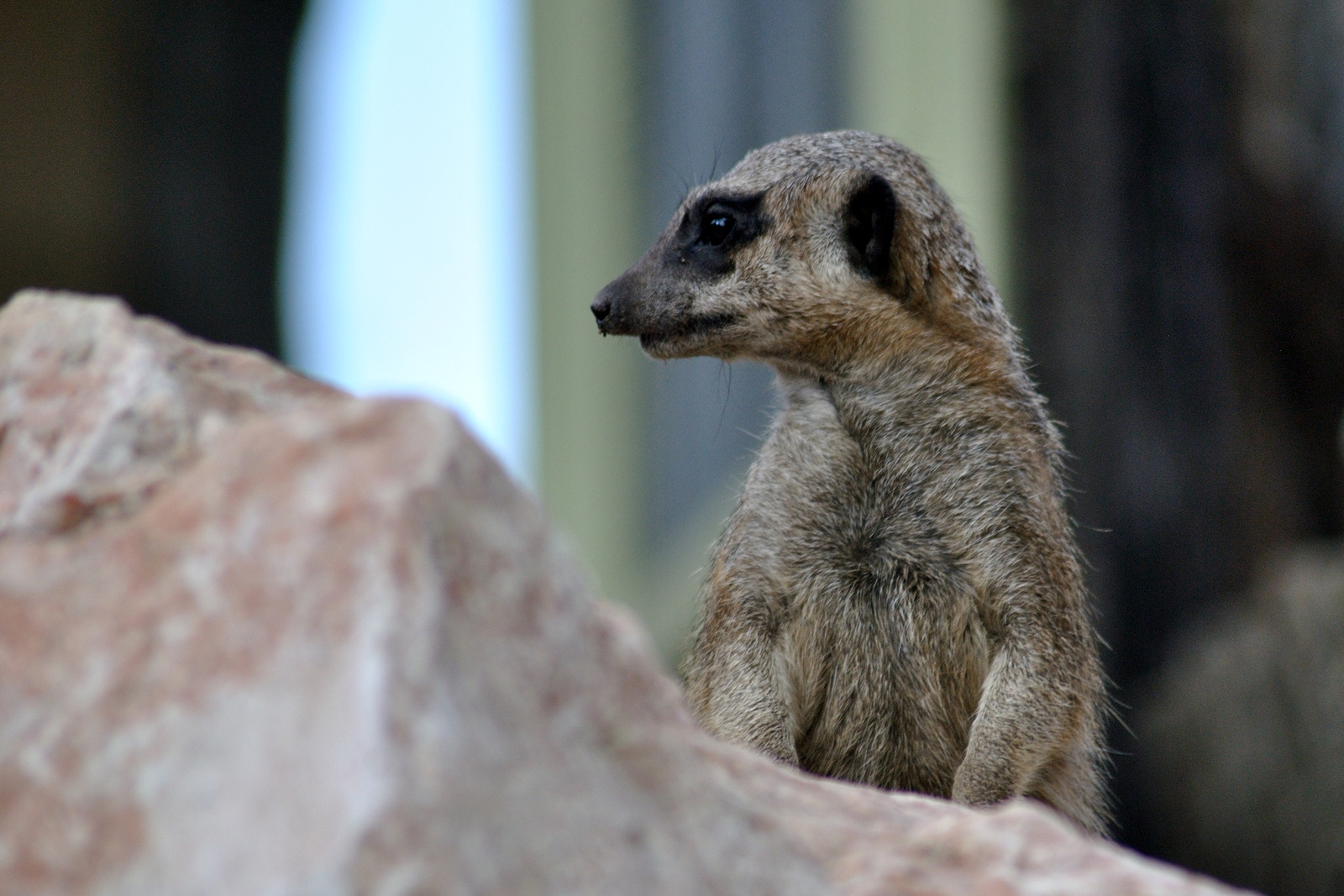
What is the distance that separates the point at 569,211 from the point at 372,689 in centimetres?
694

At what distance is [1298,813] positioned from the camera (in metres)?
4.27

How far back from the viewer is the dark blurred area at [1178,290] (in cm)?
497

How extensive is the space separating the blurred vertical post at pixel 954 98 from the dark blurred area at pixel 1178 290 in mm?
112

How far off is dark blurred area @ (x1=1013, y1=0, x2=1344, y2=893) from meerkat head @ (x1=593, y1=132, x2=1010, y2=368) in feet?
7.95

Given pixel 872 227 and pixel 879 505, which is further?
pixel 872 227

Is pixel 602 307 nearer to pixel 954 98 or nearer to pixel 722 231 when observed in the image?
pixel 722 231

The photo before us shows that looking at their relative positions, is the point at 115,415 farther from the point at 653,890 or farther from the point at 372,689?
the point at 653,890

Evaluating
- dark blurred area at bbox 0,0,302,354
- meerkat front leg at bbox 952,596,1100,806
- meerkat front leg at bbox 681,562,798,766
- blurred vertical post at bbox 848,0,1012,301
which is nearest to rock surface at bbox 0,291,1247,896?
meerkat front leg at bbox 952,596,1100,806

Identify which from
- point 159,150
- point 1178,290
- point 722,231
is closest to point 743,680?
point 722,231

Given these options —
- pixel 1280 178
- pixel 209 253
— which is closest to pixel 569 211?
pixel 209 253

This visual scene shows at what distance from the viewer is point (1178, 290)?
195 inches

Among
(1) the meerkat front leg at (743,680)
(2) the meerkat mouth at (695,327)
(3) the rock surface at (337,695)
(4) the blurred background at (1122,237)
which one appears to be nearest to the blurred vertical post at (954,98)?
(4) the blurred background at (1122,237)

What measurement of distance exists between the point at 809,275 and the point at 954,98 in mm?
2828

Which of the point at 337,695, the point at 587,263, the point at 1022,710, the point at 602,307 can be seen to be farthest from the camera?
the point at 587,263
